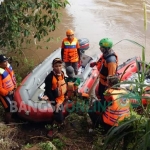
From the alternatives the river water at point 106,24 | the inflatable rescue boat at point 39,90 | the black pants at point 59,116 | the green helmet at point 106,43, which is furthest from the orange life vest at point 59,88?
the river water at point 106,24

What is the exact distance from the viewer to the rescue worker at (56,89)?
12.8 feet

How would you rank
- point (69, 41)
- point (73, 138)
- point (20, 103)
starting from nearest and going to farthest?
point (73, 138) < point (20, 103) < point (69, 41)

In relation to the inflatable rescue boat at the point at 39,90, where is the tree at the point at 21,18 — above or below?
above

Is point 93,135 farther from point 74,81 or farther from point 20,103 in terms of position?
point 20,103

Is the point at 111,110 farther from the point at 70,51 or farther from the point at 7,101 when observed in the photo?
the point at 70,51

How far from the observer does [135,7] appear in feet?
43.8

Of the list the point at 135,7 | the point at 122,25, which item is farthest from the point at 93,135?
the point at 135,7

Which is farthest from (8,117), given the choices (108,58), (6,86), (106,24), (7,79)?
Result: (106,24)

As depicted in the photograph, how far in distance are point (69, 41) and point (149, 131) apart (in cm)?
445

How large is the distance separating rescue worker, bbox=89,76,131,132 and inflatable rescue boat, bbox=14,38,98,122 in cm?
67

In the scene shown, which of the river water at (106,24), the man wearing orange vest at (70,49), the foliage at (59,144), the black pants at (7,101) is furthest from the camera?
the river water at (106,24)

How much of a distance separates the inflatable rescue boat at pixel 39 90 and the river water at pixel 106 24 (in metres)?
2.25

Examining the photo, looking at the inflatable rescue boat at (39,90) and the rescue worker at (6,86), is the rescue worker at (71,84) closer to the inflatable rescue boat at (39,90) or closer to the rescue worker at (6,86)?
the inflatable rescue boat at (39,90)

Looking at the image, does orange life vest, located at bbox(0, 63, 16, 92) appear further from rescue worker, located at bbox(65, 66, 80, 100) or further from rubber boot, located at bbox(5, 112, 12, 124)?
rescue worker, located at bbox(65, 66, 80, 100)
